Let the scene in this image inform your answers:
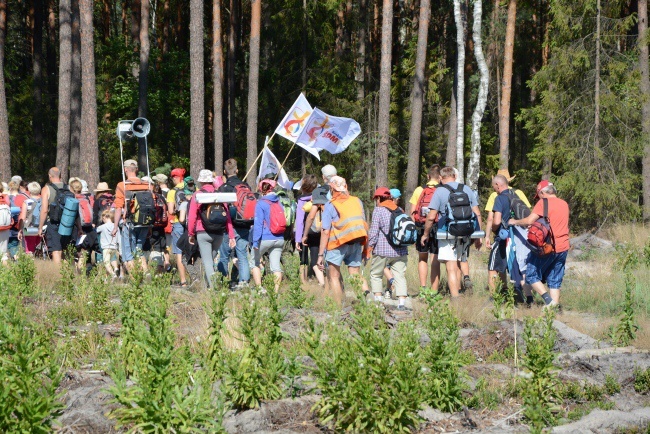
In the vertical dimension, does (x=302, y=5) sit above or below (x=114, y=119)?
above

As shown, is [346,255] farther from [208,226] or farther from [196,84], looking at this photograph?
[196,84]

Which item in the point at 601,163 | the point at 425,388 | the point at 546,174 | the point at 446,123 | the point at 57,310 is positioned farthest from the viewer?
the point at 446,123

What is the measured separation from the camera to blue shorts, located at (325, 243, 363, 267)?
36.1 ft

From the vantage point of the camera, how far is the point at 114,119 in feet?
130

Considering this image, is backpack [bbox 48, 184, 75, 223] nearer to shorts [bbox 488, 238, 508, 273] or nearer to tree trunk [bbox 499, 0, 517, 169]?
shorts [bbox 488, 238, 508, 273]

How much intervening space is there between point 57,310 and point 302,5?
27.6 meters

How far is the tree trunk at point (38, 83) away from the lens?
38281 mm

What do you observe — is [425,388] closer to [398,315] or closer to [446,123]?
[398,315]

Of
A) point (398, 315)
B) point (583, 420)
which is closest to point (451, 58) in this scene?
point (398, 315)

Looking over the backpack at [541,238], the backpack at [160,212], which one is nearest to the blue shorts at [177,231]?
the backpack at [160,212]

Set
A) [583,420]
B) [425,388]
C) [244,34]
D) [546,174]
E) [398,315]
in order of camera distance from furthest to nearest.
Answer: [244,34]
[546,174]
[398,315]
[583,420]
[425,388]

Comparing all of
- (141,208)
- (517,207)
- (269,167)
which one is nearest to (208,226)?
(141,208)

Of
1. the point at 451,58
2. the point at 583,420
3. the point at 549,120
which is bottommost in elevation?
the point at 583,420

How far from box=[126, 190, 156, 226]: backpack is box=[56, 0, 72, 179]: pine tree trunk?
9239 mm
